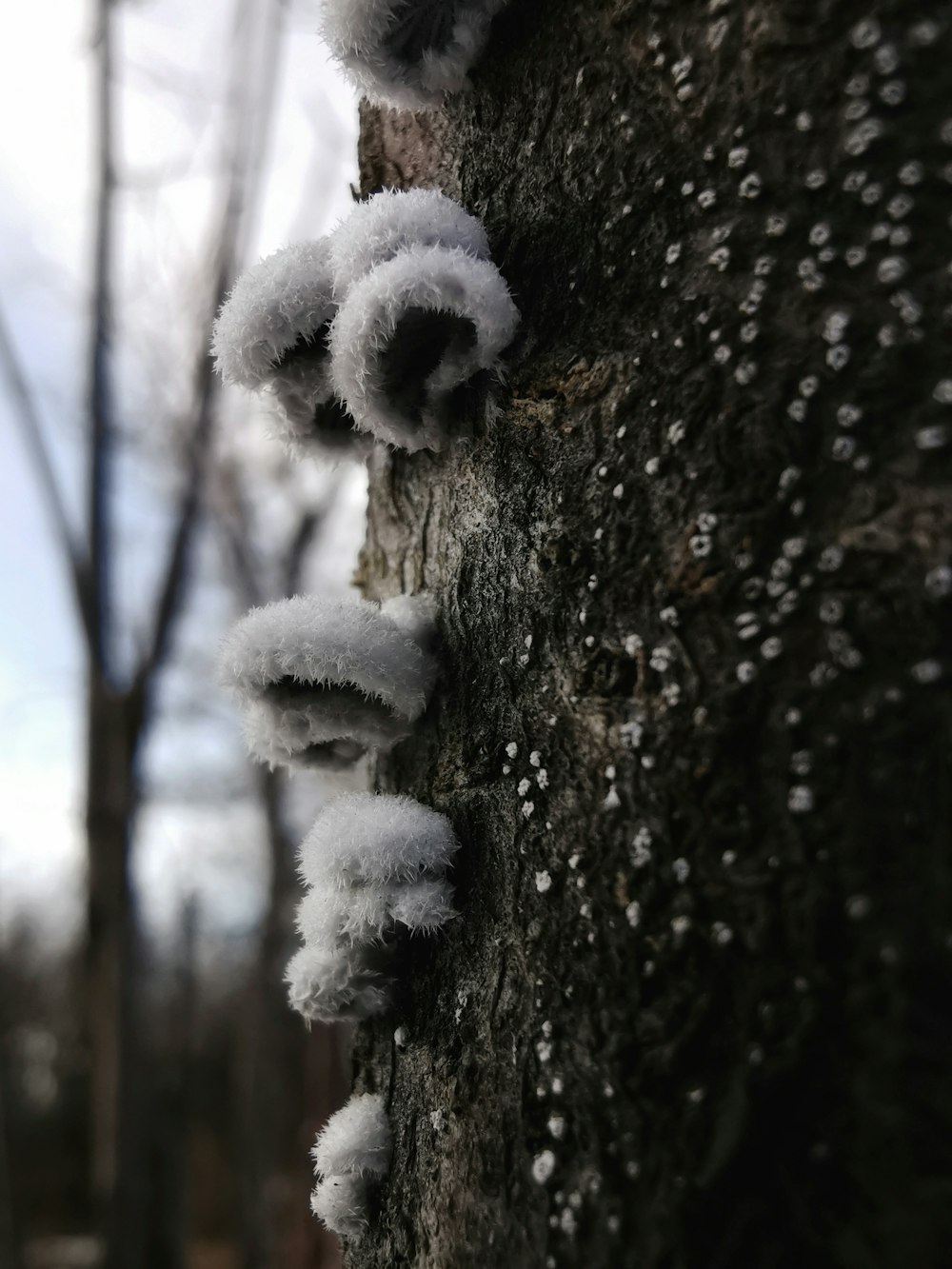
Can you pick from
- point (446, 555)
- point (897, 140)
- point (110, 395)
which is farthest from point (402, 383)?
point (110, 395)

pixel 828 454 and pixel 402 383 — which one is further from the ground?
pixel 402 383

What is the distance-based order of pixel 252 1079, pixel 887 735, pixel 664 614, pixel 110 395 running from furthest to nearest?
pixel 252 1079 → pixel 110 395 → pixel 664 614 → pixel 887 735

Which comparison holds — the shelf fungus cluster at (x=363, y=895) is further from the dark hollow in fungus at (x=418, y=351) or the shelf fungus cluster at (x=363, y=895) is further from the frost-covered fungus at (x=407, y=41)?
the frost-covered fungus at (x=407, y=41)

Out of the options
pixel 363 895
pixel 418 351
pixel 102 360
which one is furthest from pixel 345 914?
pixel 102 360

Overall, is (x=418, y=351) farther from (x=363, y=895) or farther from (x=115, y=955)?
(x=115, y=955)

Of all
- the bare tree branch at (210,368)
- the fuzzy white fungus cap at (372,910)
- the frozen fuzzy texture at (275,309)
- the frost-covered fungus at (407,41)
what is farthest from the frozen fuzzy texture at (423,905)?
the bare tree branch at (210,368)

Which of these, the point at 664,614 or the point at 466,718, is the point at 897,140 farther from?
the point at 466,718
